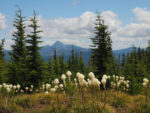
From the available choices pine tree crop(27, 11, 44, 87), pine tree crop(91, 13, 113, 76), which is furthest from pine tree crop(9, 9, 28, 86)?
pine tree crop(91, 13, 113, 76)

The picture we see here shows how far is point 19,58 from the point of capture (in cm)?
1723

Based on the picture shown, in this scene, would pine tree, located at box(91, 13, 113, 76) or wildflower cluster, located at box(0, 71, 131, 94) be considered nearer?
wildflower cluster, located at box(0, 71, 131, 94)

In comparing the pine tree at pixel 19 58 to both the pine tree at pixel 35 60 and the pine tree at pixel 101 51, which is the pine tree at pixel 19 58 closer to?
the pine tree at pixel 35 60

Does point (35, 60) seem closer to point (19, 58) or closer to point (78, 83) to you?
point (19, 58)

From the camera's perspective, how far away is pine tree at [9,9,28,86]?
15133 millimetres

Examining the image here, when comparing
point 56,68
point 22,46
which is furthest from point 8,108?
point 56,68

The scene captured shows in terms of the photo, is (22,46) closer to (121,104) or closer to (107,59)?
(107,59)

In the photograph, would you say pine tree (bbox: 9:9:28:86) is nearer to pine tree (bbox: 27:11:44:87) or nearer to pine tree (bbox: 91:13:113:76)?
pine tree (bbox: 27:11:44:87)

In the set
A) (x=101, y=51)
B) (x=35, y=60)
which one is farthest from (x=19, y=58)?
(x=101, y=51)

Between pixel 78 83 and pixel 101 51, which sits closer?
pixel 78 83

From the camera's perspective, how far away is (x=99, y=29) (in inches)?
599

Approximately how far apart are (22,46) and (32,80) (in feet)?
17.5

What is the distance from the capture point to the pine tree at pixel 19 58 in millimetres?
15133

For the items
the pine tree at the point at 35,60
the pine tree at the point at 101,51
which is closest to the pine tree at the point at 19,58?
the pine tree at the point at 35,60
